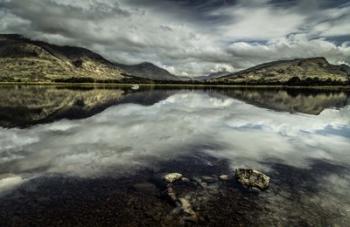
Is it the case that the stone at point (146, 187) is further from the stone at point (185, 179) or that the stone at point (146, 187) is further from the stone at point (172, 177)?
the stone at point (185, 179)

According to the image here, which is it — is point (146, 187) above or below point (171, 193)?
below

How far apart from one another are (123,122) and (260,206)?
1465 inches

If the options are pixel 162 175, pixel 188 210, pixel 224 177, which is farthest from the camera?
pixel 162 175

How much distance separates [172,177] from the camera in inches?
949

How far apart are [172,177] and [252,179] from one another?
6.23 m

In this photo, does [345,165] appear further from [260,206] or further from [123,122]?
[123,122]

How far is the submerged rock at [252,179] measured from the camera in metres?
23.1

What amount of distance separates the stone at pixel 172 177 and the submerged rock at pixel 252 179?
186 inches

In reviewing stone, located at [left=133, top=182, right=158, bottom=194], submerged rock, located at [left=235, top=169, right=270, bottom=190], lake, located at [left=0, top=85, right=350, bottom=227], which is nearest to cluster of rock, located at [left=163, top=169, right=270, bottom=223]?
submerged rock, located at [left=235, top=169, right=270, bottom=190]

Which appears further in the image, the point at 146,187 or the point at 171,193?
the point at 146,187

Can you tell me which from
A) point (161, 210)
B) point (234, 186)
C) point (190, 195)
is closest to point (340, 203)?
point (234, 186)

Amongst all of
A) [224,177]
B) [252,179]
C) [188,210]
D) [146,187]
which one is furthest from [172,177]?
[252,179]

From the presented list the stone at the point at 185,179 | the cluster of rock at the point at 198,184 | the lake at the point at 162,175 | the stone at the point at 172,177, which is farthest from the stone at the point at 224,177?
the stone at the point at 172,177

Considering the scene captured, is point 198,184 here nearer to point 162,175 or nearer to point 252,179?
point 162,175
